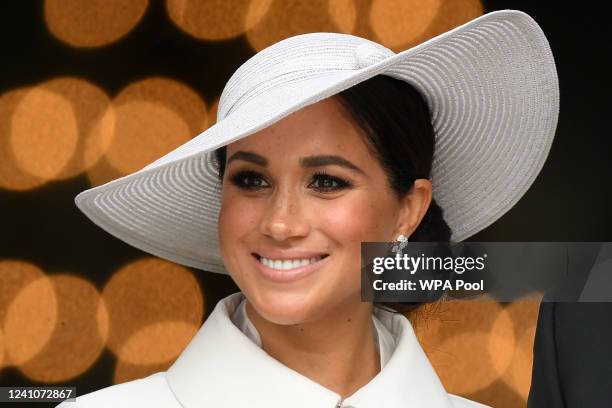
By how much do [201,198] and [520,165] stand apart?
490mm

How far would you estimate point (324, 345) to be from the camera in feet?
5.34

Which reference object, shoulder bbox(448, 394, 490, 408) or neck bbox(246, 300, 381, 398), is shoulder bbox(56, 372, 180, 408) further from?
shoulder bbox(448, 394, 490, 408)

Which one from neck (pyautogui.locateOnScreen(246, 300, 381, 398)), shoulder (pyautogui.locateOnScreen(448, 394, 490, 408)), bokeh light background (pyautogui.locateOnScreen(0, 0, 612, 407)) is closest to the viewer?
neck (pyautogui.locateOnScreen(246, 300, 381, 398))

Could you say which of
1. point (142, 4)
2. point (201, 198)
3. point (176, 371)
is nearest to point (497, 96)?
point (201, 198)

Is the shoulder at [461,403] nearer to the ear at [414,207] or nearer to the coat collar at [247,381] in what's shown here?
the coat collar at [247,381]

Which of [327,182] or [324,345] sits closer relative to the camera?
[327,182]

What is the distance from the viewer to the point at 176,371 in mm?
1597

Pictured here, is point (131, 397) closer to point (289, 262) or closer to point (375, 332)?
point (289, 262)

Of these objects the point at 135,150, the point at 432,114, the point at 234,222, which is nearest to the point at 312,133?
the point at 234,222

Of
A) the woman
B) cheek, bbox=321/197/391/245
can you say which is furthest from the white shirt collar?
cheek, bbox=321/197/391/245

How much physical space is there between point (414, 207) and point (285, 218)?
26 cm

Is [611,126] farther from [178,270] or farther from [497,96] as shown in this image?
[178,270]

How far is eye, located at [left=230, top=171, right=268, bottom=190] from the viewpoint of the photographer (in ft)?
5.08

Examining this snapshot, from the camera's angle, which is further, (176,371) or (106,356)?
(106,356)
